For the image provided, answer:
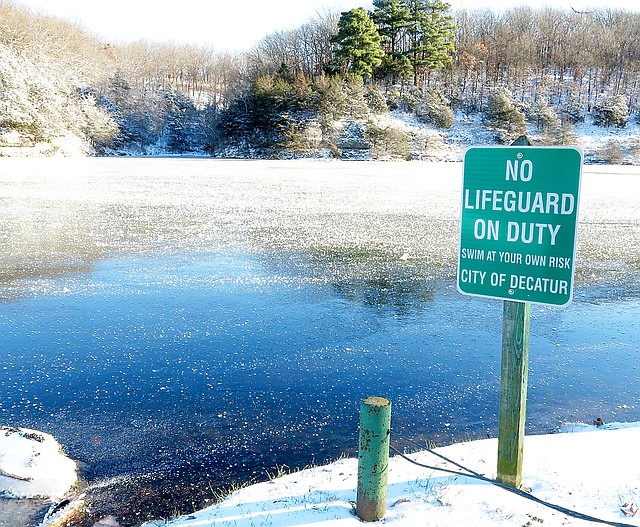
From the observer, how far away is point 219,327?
7.59m

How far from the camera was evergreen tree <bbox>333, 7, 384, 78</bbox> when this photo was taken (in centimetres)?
5946

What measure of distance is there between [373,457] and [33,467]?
266 centimetres

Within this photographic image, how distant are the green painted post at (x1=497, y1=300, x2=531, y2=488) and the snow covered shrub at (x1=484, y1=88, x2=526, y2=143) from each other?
57157mm

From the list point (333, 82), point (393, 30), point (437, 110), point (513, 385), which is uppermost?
point (393, 30)

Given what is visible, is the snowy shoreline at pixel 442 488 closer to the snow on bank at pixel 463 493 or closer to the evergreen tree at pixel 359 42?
the snow on bank at pixel 463 493

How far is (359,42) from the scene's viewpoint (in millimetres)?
60500

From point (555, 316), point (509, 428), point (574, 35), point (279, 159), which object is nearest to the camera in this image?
point (509, 428)

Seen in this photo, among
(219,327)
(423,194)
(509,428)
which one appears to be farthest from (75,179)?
(509,428)

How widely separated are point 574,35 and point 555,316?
76458 mm

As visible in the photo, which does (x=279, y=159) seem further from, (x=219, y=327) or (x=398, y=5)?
(x=219, y=327)

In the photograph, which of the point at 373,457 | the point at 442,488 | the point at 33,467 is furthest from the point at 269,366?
the point at 373,457

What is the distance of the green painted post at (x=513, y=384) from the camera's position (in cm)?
318

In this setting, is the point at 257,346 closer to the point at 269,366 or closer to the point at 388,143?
the point at 269,366

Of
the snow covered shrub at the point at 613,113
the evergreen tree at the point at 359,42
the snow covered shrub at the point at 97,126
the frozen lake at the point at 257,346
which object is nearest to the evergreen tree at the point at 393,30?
the evergreen tree at the point at 359,42
